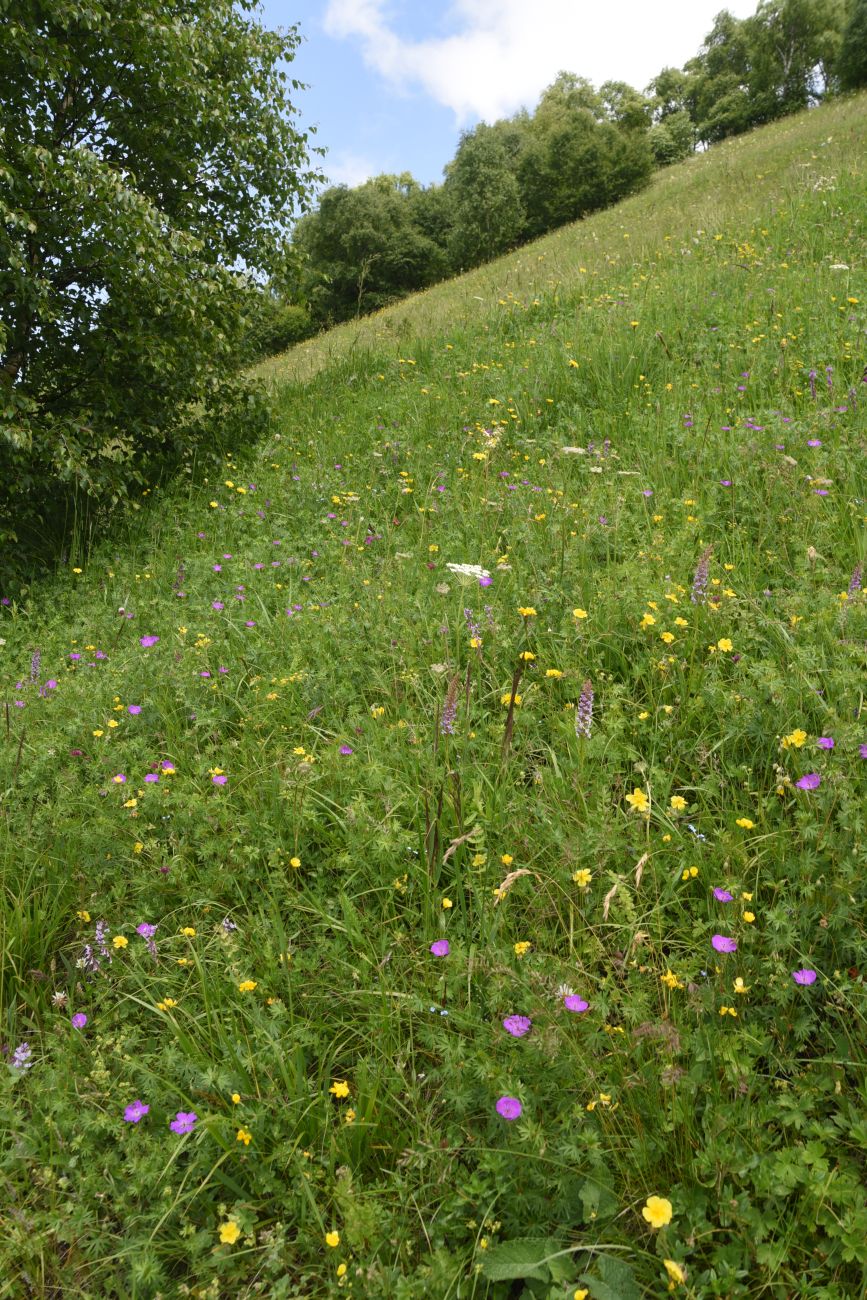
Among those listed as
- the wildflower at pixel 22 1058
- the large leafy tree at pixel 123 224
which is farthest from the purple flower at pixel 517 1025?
the large leafy tree at pixel 123 224

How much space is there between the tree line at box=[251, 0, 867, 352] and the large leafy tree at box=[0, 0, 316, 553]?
55.7 feet

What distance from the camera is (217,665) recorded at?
360 centimetres

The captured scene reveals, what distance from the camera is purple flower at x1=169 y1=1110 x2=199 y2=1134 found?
5.44 ft

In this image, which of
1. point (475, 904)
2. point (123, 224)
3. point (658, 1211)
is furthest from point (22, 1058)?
point (123, 224)

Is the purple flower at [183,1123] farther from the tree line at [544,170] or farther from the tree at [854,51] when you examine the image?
the tree at [854,51]

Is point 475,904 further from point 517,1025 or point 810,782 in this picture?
point 810,782

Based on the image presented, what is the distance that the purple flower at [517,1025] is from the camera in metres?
1.62

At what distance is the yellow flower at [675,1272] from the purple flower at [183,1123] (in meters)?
1.04

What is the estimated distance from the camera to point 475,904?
82.9 inches

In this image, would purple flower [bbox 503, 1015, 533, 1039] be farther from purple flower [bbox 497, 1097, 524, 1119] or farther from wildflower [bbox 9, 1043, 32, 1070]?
wildflower [bbox 9, 1043, 32, 1070]

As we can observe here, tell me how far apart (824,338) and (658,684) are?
388 centimetres

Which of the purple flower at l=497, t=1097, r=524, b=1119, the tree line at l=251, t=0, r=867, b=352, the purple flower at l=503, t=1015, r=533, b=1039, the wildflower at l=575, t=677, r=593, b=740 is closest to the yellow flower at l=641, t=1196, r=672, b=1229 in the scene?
the purple flower at l=497, t=1097, r=524, b=1119

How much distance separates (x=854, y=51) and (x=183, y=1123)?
1348 inches

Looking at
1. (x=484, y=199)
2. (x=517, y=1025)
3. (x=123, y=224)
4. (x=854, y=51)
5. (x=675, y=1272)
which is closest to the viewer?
(x=675, y=1272)
